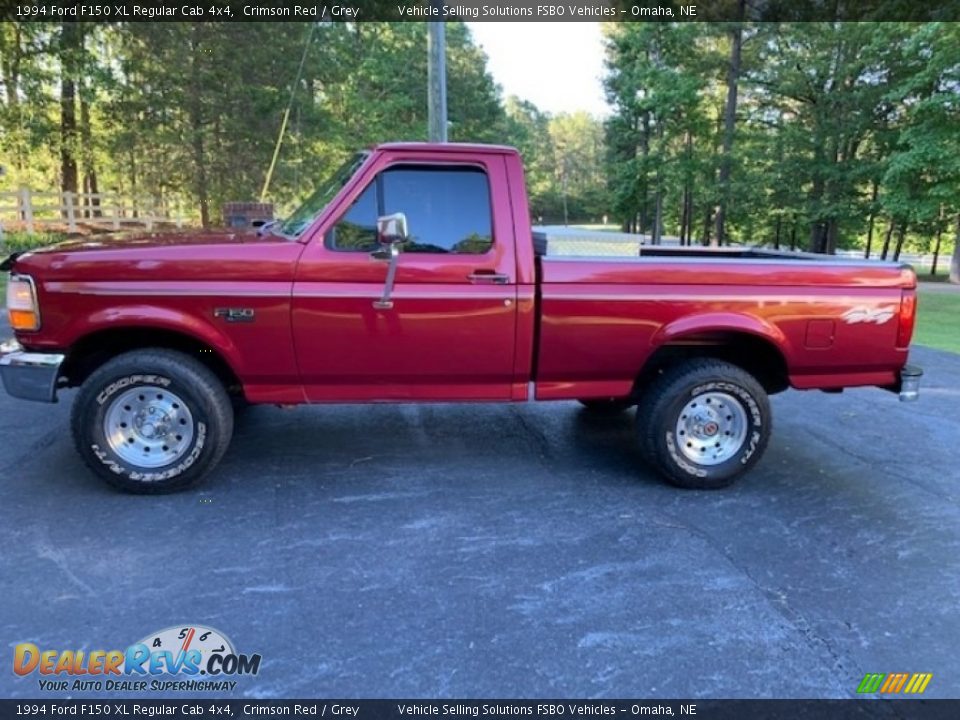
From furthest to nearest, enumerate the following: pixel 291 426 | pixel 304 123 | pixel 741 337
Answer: pixel 304 123
pixel 291 426
pixel 741 337

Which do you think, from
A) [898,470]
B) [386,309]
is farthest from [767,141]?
[386,309]

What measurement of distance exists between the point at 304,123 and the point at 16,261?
58.6 feet

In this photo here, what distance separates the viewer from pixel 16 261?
152 inches

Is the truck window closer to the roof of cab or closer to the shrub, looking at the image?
the roof of cab

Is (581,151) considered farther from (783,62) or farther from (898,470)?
(898,470)

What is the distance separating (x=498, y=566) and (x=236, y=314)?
204 cm

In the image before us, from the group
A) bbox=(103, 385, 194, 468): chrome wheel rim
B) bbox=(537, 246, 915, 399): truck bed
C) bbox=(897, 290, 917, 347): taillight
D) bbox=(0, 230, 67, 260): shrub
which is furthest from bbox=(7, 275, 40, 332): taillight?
bbox=(0, 230, 67, 260): shrub

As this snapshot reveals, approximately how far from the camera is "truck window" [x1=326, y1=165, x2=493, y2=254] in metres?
3.93

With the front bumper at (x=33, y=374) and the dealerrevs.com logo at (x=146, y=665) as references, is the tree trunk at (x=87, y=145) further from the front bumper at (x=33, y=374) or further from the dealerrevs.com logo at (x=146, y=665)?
the dealerrevs.com logo at (x=146, y=665)

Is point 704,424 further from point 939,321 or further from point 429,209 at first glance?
point 939,321

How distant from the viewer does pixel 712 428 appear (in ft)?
14.1

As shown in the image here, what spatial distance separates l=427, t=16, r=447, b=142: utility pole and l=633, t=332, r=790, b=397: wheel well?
6.57 meters

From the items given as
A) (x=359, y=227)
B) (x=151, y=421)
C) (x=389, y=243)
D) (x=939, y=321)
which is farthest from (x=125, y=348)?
(x=939, y=321)

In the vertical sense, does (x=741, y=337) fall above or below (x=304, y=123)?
below
